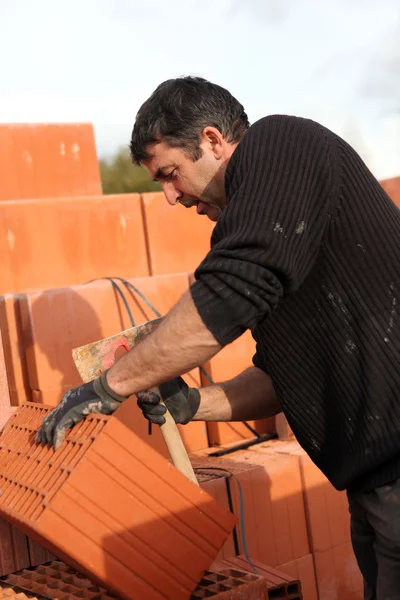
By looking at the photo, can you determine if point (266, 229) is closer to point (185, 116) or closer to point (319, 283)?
point (319, 283)

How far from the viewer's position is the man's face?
2.41 meters

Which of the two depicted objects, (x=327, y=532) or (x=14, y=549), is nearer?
(x=14, y=549)

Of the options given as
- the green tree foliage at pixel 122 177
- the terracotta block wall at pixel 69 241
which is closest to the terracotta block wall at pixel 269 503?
the terracotta block wall at pixel 69 241

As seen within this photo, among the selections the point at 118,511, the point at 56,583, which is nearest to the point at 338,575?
the point at 56,583

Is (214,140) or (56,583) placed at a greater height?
(214,140)

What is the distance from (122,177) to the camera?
3181 centimetres

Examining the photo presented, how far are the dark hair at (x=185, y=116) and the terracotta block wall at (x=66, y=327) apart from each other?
1.84 meters

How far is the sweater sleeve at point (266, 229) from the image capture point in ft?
6.43

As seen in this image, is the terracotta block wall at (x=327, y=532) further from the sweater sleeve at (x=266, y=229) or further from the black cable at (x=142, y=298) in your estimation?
the sweater sleeve at (x=266, y=229)

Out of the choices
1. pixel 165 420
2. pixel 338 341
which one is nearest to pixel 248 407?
pixel 165 420

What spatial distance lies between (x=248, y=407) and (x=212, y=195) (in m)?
0.85

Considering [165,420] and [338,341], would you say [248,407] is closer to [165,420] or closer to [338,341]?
[165,420]

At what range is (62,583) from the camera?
273 centimetres

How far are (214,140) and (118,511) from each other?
1136 mm
